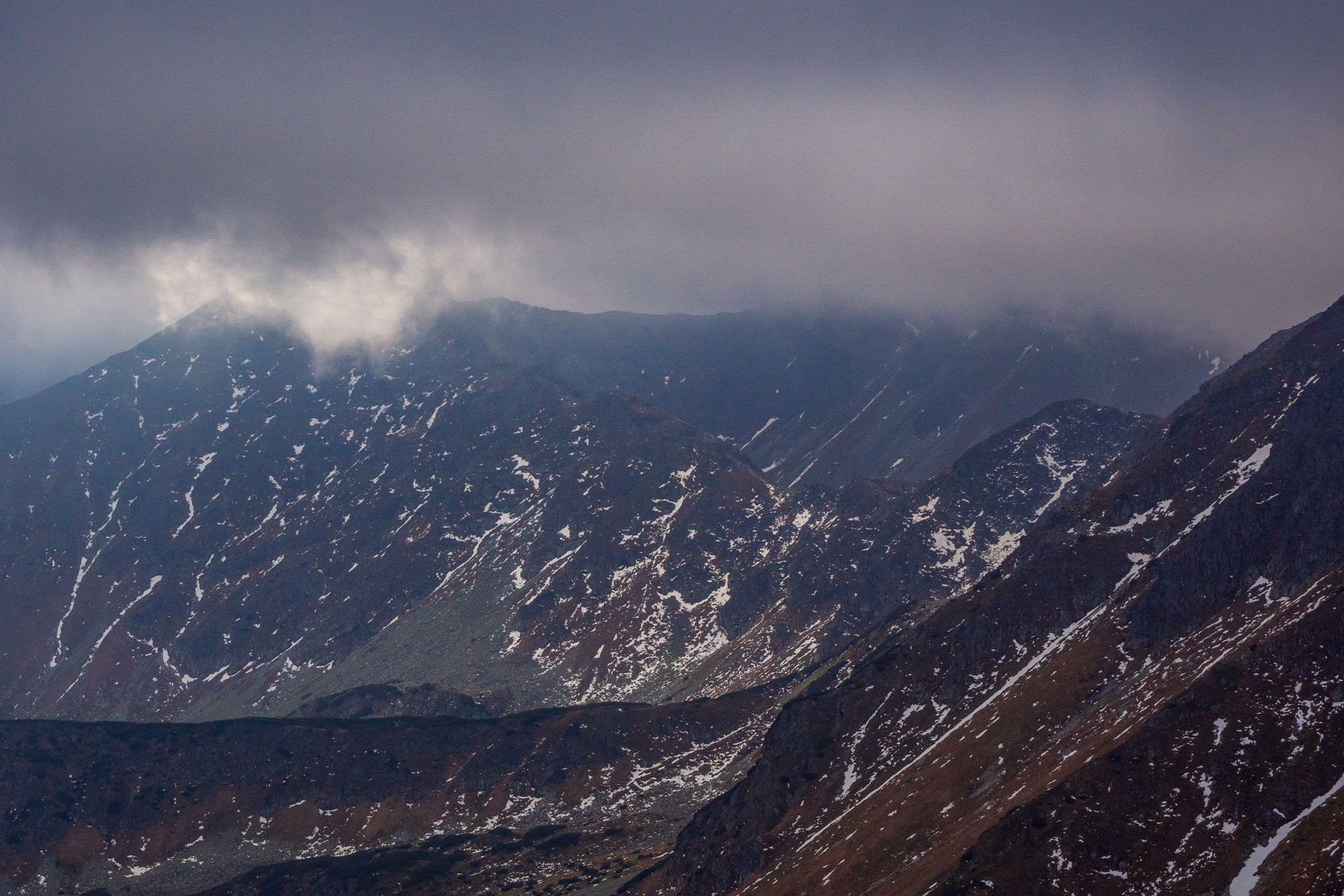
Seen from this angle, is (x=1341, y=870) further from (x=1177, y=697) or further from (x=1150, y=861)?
(x=1177, y=697)

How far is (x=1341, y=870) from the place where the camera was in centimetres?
13438

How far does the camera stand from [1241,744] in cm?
16962

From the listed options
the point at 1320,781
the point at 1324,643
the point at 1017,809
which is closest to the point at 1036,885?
the point at 1017,809

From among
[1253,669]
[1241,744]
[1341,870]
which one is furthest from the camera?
[1253,669]

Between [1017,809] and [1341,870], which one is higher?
[1017,809]

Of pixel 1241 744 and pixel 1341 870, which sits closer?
pixel 1341 870

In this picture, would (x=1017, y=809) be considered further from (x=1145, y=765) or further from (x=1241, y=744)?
(x=1241, y=744)

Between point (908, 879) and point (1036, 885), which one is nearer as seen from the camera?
point (1036, 885)

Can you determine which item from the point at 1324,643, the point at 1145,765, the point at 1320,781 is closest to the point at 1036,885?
the point at 1145,765

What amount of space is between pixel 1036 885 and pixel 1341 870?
41.5m

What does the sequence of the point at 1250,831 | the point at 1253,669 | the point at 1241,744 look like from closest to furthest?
1. the point at 1250,831
2. the point at 1241,744
3. the point at 1253,669

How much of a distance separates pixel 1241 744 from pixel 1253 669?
17.1 m

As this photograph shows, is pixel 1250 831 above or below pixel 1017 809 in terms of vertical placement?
below

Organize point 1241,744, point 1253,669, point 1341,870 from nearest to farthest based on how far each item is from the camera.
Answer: point 1341,870 < point 1241,744 < point 1253,669
